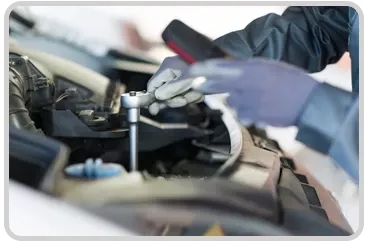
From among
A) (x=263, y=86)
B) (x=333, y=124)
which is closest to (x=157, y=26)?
(x=263, y=86)

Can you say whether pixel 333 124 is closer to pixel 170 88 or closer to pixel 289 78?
pixel 289 78

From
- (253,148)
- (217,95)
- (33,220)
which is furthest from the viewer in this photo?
(253,148)

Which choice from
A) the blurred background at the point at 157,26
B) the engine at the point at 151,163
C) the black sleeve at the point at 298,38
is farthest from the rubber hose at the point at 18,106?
the black sleeve at the point at 298,38

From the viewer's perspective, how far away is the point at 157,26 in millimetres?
875

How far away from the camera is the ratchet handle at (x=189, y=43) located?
0.83 metres

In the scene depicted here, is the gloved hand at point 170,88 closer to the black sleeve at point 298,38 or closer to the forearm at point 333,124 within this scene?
the black sleeve at point 298,38

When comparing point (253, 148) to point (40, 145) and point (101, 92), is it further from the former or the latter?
point (40, 145)

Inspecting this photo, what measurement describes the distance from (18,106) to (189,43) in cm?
29

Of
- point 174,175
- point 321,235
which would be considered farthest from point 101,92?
point 321,235

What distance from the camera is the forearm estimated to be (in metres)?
0.75

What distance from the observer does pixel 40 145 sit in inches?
30.5

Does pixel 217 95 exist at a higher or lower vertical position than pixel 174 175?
higher

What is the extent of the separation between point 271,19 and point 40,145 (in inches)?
16.8

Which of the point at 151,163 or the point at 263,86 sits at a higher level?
the point at 263,86
